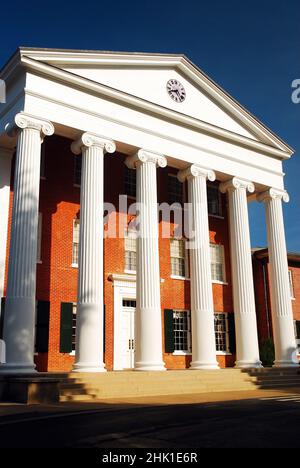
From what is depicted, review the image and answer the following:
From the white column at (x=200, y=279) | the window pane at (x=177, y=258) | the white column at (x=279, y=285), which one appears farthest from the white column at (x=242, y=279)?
the window pane at (x=177, y=258)

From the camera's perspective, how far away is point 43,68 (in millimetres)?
17891

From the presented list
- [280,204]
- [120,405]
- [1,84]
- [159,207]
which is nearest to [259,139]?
[280,204]

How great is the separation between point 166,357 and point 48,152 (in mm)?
10776

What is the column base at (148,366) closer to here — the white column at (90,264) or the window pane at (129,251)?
the white column at (90,264)

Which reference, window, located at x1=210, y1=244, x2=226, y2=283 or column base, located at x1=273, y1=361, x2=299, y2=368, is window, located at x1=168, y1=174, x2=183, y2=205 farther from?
column base, located at x1=273, y1=361, x2=299, y2=368

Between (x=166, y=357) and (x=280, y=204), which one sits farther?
(x=280, y=204)

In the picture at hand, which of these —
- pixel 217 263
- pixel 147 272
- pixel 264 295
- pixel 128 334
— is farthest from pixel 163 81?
pixel 264 295

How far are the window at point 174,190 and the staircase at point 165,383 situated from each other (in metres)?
9.25

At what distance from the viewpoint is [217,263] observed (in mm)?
26141

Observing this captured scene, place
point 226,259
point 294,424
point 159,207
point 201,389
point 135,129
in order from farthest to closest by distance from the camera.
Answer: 1. point 226,259
2. point 159,207
3. point 135,129
4. point 201,389
5. point 294,424

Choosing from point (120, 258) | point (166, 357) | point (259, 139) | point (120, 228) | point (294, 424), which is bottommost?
point (294, 424)

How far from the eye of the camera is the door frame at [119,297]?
21578 millimetres

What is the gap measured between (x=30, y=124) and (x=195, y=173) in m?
7.80

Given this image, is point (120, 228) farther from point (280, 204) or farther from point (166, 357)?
point (280, 204)
